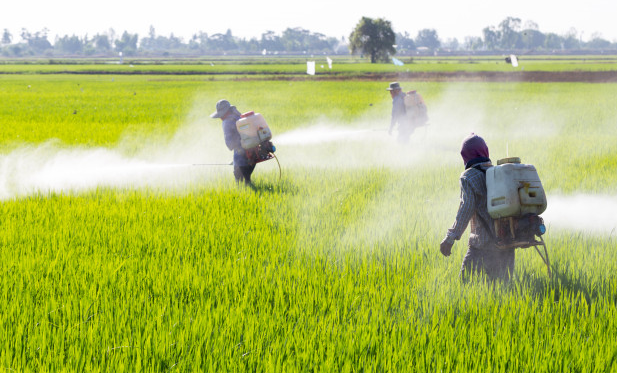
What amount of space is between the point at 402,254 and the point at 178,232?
2295 mm

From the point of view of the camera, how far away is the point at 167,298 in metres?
4.26

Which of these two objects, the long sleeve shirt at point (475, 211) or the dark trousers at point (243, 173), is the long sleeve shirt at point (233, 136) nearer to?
the dark trousers at point (243, 173)

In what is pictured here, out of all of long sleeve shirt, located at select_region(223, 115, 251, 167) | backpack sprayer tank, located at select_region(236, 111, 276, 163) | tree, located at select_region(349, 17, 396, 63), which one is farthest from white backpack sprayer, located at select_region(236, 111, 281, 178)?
tree, located at select_region(349, 17, 396, 63)

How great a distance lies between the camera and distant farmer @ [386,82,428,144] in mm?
12094

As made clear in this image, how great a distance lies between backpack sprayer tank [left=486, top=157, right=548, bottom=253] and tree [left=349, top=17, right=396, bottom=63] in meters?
92.1

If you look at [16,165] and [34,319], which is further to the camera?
[16,165]

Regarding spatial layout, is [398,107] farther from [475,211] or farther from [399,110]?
[475,211]

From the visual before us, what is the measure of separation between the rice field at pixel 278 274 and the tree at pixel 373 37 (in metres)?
84.2

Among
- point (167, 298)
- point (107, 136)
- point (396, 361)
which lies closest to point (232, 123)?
point (167, 298)

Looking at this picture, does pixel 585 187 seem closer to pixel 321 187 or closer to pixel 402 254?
pixel 321 187

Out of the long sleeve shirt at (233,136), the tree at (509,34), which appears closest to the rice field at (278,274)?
the long sleeve shirt at (233,136)

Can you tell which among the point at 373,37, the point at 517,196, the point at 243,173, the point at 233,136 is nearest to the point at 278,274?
the point at 517,196

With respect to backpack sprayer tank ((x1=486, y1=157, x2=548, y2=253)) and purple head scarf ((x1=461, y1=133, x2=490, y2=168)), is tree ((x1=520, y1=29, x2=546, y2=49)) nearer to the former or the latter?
purple head scarf ((x1=461, y1=133, x2=490, y2=168))

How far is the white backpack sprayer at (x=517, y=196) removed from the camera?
399cm
